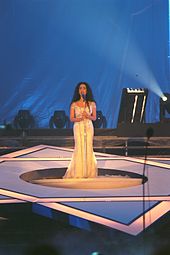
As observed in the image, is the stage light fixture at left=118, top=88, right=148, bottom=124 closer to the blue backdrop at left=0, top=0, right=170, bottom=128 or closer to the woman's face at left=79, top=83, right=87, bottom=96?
the blue backdrop at left=0, top=0, right=170, bottom=128

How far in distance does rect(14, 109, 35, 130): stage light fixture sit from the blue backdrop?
13.9 inches

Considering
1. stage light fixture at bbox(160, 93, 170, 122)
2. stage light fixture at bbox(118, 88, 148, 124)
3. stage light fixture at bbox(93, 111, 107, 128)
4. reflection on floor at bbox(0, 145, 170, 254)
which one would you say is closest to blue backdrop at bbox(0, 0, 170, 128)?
stage light fixture at bbox(93, 111, 107, 128)

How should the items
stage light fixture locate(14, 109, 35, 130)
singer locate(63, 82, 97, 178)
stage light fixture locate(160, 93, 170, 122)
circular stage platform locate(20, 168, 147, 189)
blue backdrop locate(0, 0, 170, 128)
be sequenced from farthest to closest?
blue backdrop locate(0, 0, 170, 128) → stage light fixture locate(14, 109, 35, 130) → stage light fixture locate(160, 93, 170, 122) → singer locate(63, 82, 97, 178) → circular stage platform locate(20, 168, 147, 189)

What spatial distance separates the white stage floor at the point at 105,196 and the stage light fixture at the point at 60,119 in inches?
199

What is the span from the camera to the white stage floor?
3674 mm

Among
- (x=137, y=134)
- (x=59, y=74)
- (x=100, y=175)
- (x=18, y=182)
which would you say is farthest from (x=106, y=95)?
(x=18, y=182)

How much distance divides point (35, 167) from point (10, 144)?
3.01 metres

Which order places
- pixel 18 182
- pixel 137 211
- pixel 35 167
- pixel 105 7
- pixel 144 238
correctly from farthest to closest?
pixel 105 7 → pixel 35 167 → pixel 18 182 → pixel 137 211 → pixel 144 238

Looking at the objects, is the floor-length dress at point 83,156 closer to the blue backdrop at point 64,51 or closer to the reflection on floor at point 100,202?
the reflection on floor at point 100,202

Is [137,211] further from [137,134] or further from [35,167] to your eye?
[137,134]

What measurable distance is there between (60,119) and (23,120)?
2.91 feet

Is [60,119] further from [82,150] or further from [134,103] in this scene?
[82,150]

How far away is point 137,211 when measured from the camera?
384 centimetres

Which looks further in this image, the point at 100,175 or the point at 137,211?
the point at 100,175
